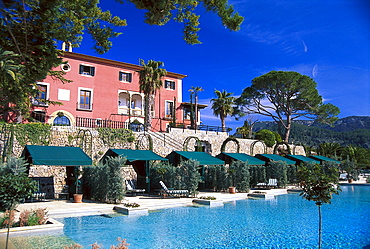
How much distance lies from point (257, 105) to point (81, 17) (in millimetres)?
33535

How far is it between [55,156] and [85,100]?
16.9m

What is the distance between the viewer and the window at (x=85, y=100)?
1101 inches

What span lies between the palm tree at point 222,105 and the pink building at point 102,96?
3.40 metres

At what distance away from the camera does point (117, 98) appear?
29.9m

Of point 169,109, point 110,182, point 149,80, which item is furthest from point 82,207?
point 169,109

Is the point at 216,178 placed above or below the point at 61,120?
below

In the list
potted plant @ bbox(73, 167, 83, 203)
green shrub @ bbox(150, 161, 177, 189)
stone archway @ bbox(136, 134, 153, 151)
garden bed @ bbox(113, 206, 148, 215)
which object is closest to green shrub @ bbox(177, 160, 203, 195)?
green shrub @ bbox(150, 161, 177, 189)

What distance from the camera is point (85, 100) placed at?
92.6 feet

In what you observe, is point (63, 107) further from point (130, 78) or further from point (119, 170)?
point (119, 170)

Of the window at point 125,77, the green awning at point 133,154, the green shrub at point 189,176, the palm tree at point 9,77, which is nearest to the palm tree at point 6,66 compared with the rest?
the palm tree at point 9,77

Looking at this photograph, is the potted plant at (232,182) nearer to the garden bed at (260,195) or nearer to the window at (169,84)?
the garden bed at (260,195)

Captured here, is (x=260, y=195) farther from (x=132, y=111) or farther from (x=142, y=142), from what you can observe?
(x=132, y=111)

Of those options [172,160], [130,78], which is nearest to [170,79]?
[130,78]

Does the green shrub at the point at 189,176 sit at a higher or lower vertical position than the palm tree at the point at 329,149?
lower
